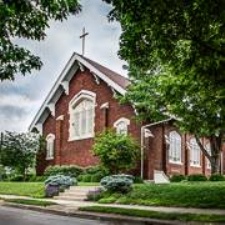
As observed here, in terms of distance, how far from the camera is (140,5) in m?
12.4

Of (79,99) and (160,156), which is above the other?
(79,99)

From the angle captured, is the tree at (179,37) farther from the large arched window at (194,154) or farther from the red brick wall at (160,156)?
the large arched window at (194,154)

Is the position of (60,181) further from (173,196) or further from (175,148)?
(175,148)

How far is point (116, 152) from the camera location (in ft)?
103

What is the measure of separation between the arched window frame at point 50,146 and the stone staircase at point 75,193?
49.0 ft

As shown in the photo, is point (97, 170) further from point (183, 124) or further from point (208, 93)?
point (208, 93)

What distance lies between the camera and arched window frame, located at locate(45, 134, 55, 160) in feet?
139

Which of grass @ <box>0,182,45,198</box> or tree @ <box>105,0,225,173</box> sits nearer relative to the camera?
tree @ <box>105,0,225,173</box>

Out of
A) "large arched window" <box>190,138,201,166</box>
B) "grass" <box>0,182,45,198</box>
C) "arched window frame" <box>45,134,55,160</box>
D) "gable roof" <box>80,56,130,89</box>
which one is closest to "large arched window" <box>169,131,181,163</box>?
"large arched window" <box>190,138,201,166</box>

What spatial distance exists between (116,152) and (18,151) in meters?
11.9

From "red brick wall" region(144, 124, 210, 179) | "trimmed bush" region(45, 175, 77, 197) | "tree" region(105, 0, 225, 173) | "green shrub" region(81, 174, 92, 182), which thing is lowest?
"trimmed bush" region(45, 175, 77, 197)

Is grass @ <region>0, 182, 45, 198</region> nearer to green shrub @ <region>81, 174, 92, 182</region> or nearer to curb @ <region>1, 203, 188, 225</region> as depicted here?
green shrub @ <region>81, 174, 92, 182</region>

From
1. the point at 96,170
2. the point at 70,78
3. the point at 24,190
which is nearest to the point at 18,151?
the point at 70,78

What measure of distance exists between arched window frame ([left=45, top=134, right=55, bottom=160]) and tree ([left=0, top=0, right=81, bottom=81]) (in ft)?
101
